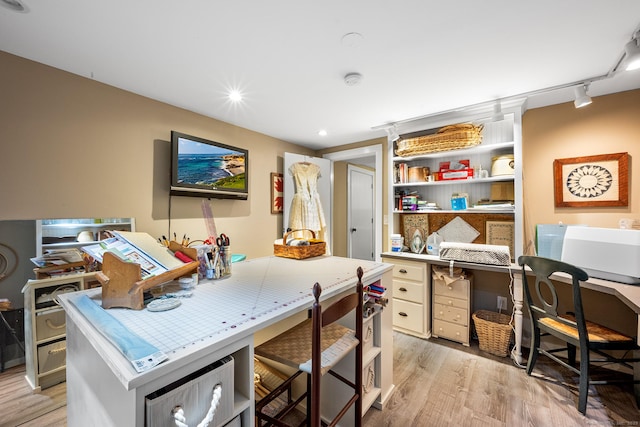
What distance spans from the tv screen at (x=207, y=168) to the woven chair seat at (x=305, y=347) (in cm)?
178

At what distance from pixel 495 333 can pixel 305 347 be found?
6.43 feet

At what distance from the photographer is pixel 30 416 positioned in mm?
1577

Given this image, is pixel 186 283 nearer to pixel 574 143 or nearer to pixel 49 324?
pixel 49 324

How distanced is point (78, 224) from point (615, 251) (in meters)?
3.78

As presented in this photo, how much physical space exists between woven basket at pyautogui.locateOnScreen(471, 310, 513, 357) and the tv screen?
2.69 m

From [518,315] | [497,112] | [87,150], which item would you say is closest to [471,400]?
[518,315]

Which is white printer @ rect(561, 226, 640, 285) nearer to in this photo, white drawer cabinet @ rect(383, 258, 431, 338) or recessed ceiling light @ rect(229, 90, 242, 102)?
white drawer cabinet @ rect(383, 258, 431, 338)

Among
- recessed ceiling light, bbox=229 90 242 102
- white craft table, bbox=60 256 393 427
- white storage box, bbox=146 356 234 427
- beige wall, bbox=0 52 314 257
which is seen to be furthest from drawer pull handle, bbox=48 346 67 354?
recessed ceiling light, bbox=229 90 242 102

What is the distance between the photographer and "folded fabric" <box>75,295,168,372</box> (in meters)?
0.62

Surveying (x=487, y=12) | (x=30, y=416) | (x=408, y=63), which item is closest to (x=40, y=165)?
(x=30, y=416)

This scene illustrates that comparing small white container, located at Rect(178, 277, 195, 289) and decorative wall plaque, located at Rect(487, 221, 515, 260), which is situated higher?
decorative wall plaque, located at Rect(487, 221, 515, 260)

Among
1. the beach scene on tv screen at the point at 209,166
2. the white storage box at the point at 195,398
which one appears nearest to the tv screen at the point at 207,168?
the beach scene on tv screen at the point at 209,166

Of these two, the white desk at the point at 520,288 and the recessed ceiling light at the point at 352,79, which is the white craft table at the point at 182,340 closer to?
the recessed ceiling light at the point at 352,79

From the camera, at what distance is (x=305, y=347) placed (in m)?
1.24
